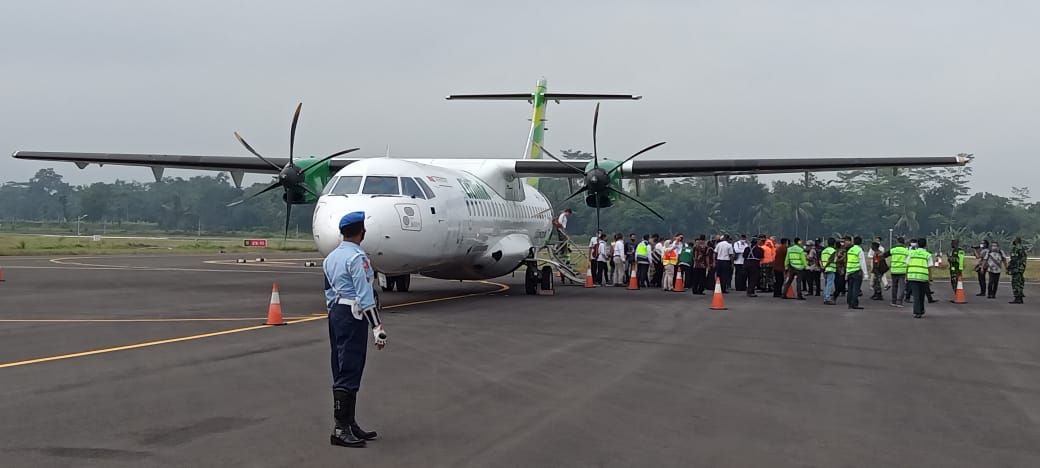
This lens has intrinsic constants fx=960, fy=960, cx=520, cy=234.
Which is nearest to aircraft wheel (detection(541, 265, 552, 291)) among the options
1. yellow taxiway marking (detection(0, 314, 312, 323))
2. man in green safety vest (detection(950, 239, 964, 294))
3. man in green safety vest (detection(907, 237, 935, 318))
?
man in green safety vest (detection(907, 237, 935, 318))

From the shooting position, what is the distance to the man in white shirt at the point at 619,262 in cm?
2912

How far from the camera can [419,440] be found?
6.56m

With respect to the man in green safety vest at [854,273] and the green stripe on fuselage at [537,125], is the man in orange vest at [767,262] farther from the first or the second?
the green stripe on fuselage at [537,125]

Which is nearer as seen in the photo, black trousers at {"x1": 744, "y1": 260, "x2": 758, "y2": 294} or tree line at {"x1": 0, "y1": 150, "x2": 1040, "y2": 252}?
black trousers at {"x1": 744, "y1": 260, "x2": 758, "y2": 294}

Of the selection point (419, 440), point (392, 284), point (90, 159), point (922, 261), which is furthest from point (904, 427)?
point (90, 159)

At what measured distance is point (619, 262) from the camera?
1153 inches

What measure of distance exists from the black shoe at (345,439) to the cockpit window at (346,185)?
429 inches

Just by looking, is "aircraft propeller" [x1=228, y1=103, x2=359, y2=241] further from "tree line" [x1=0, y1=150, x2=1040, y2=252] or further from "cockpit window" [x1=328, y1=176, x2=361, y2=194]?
"tree line" [x1=0, y1=150, x2=1040, y2=252]

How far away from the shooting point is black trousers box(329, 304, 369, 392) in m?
6.46

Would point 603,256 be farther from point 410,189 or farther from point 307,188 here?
point 410,189

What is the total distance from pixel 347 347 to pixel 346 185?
1096 cm

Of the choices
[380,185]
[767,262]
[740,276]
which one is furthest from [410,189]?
[740,276]

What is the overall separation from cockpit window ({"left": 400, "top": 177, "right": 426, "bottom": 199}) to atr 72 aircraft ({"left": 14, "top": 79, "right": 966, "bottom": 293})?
0.02 metres

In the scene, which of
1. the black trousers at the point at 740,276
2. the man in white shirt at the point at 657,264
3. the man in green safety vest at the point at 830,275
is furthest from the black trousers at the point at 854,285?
the man in white shirt at the point at 657,264
